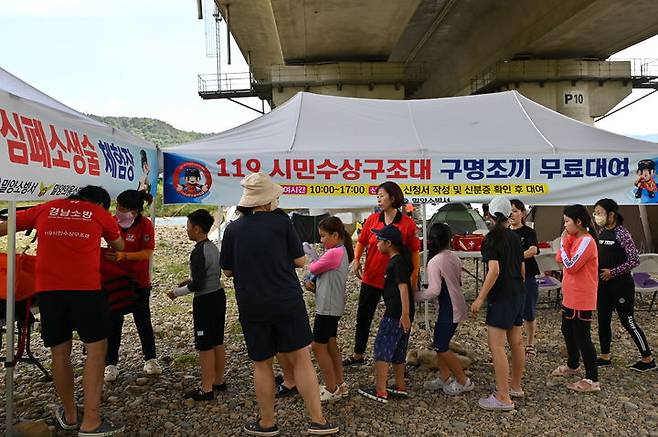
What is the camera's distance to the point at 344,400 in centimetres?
384

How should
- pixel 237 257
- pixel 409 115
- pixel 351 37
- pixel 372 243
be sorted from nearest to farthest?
pixel 237 257 < pixel 372 243 < pixel 409 115 < pixel 351 37

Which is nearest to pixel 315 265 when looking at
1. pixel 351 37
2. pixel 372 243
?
pixel 372 243

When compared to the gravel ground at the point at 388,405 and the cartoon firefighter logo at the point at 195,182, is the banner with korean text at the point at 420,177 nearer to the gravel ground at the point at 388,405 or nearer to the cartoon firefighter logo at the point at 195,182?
the cartoon firefighter logo at the point at 195,182

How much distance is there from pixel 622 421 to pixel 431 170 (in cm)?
238

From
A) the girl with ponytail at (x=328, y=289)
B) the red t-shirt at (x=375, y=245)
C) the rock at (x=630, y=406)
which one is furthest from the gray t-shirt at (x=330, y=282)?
the rock at (x=630, y=406)

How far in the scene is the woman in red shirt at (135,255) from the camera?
4.09 meters

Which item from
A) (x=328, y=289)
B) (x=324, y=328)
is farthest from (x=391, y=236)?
(x=324, y=328)

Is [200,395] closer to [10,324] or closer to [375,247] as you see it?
[10,324]

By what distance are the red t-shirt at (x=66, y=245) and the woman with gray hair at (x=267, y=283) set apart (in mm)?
852

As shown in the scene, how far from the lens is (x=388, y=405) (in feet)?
12.4

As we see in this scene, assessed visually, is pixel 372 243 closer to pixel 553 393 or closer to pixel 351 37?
pixel 553 393

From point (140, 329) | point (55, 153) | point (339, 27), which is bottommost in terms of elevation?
point (140, 329)

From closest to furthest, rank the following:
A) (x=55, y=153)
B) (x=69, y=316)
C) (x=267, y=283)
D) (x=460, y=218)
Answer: (x=267, y=283)
(x=55, y=153)
(x=69, y=316)
(x=460, y=218)

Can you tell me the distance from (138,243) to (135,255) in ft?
0.44
